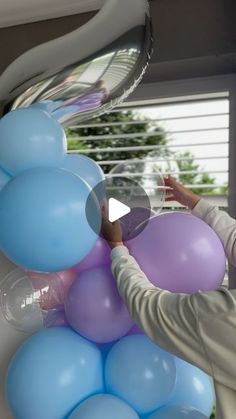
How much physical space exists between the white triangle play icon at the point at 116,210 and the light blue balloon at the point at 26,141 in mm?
149

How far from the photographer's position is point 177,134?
2.17 metres

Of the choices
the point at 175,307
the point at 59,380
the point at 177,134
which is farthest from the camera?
the point at 177,134

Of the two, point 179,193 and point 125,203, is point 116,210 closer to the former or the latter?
point 125,203

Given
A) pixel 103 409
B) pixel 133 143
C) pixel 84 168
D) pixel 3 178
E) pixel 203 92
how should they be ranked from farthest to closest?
pixel 133 143 → pixel 203 92 → pixel 84 168 → pixel 3 178 → pixel 103 409

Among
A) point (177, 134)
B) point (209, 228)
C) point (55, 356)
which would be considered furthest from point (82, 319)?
point (177, 134)

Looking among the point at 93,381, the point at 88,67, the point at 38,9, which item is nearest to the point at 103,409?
the point at 93,381

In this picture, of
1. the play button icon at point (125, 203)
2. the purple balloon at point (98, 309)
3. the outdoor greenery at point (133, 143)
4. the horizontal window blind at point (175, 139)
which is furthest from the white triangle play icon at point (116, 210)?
the outdoor greenery at point (133, 143)

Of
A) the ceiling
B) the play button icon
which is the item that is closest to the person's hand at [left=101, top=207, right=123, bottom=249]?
the play button icon

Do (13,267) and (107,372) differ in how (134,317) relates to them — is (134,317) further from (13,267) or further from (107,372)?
(13,267)

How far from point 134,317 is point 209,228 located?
0.86 ft

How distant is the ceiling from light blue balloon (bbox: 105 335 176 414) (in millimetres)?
1573

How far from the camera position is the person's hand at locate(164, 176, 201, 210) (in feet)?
3.62

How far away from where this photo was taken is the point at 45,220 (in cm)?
88

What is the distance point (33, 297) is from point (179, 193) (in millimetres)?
396
